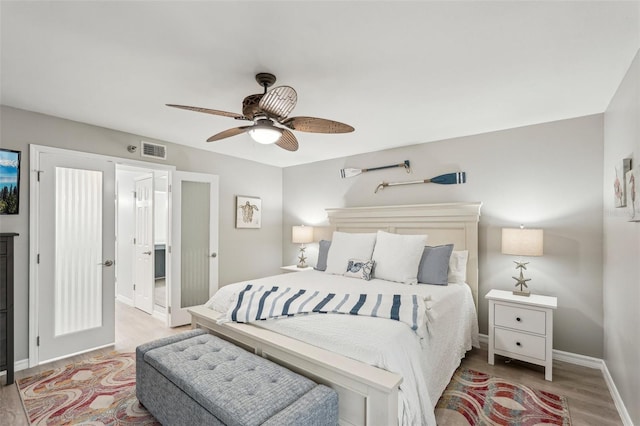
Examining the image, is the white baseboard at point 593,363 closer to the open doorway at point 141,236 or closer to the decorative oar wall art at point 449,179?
the decorative oar wall art at point 449,179

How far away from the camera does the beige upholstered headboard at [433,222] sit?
3395 millimetres

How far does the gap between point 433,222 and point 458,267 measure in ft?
2.13

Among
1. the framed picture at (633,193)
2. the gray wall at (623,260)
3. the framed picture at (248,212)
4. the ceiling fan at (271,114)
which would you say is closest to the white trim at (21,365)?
the framed picture at (248,212)

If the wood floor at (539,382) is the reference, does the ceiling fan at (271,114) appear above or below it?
above

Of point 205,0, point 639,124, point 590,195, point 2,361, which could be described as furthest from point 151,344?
point 590,195

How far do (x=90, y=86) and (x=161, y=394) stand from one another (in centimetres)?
235

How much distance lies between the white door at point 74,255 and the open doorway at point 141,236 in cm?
88

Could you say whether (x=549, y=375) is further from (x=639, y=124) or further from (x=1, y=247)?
(x=1, y=247)

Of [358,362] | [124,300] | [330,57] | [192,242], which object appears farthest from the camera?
[124,300]

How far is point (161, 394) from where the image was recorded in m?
1.94

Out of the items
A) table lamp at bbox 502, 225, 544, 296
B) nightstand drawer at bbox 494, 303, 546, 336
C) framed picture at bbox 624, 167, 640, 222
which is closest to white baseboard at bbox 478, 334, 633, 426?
nightstand drawer at bbox 494, 303, 546, 336

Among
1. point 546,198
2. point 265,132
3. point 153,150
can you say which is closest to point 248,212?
point 153,150

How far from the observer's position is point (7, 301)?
2590mm

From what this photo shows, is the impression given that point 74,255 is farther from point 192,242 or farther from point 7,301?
point 192,242
